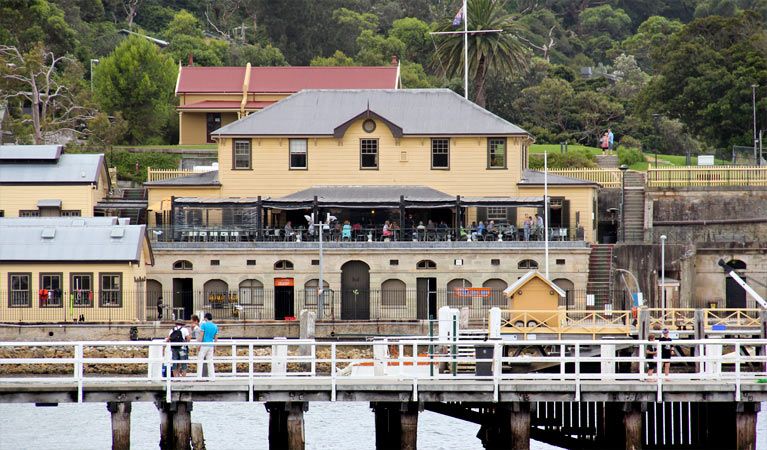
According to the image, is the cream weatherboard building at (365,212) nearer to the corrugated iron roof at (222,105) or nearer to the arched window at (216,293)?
the arched window at (216,293)

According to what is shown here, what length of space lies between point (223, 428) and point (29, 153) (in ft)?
87.7

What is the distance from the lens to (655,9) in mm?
158875

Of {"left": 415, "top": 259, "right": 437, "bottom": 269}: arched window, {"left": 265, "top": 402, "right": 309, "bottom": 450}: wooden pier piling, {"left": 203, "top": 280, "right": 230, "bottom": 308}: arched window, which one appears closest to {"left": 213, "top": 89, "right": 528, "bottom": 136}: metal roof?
{"left": 415, "top": 259, "right": 437, "bottom": 269}: arched window

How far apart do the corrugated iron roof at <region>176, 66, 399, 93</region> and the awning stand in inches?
1011

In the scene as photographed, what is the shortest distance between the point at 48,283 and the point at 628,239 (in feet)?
97.9

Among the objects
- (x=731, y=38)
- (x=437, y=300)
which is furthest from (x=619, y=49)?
(x=437, y=300)

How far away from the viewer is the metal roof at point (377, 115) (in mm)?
71625

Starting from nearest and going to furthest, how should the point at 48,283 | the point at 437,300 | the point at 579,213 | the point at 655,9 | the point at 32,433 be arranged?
the point at 32,433, the point at 48,283, the point at 437,300, the point at 579,213, the point at 655,9

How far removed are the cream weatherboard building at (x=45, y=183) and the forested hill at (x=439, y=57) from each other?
1528cm

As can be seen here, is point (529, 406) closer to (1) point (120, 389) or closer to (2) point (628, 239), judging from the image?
(1) point (120, 389)

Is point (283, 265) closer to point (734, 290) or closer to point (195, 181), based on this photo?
point (195, 181)

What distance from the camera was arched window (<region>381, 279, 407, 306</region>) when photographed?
65.6 m

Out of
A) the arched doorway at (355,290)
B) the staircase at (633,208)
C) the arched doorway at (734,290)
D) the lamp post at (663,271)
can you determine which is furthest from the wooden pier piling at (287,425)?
the staircase at (633,208)

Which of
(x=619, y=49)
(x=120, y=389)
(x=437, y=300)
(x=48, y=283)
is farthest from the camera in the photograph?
(x=619, y=49)
